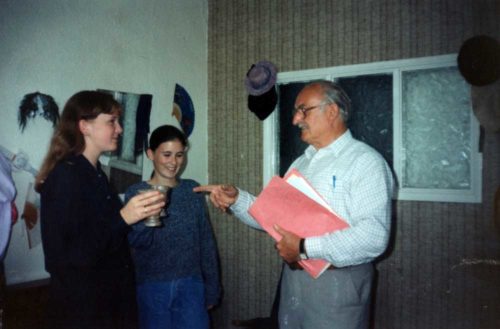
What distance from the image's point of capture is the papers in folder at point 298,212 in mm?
1379

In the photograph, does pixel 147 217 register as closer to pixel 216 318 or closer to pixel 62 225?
pixel 62 225

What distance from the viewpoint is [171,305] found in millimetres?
1921

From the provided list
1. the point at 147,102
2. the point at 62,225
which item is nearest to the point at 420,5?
the point at 147,102

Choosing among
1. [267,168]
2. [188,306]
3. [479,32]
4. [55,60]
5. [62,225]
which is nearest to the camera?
[62,225]

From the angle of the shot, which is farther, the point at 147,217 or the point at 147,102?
the point at 147,102

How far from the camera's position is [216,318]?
338 cm

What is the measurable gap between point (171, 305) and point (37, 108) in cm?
128

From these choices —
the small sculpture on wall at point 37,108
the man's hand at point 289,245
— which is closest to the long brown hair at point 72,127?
the small sculpture on wall at point 37,108

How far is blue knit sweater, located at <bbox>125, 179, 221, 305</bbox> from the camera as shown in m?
1.92

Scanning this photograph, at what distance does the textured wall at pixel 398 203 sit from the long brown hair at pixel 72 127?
1900 mm

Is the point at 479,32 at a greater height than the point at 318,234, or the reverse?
the point at 479,32

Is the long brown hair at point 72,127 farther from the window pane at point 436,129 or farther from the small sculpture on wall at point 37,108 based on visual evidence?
the window pane at point 436,129

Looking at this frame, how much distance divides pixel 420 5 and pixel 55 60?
2405 millimetres

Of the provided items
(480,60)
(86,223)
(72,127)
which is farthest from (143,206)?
(480,60)
